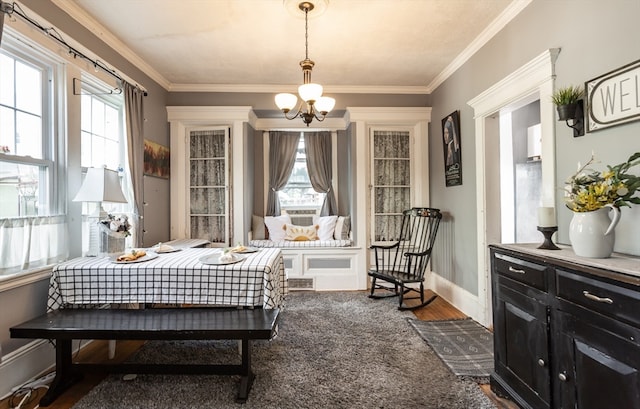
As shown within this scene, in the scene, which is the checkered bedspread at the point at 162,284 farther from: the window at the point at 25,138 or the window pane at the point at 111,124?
the window pane at the point at 111,124

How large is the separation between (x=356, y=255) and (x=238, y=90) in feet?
8.95

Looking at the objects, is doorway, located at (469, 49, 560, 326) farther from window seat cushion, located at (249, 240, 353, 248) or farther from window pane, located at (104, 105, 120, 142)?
window pane, located at (104, 105, 120, 142)

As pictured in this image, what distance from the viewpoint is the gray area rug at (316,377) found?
6.34 feet

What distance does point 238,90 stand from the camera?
4.33 meters

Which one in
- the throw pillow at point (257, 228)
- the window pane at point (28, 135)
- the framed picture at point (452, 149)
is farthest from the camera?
the throw pillow at point (257, 228)

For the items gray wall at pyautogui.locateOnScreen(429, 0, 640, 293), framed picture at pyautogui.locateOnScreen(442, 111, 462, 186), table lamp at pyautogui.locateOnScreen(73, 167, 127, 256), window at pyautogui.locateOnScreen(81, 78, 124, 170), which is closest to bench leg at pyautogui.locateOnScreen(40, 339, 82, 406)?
table lamp at pyautogui.locateOnScreen(73, 167, 127, 256)

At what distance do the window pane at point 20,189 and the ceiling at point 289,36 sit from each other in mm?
1284

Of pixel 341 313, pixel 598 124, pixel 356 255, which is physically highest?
pixel 598 124

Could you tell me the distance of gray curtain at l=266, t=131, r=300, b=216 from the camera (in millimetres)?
4941

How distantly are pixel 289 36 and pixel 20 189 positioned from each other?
2428mm

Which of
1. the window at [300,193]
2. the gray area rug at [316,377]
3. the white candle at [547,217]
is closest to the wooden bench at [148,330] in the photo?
the gray area rug at [316,377]

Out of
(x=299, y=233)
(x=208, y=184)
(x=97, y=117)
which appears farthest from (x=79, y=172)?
(x=299, y=233)

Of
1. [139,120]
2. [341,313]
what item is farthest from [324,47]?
[341,313]

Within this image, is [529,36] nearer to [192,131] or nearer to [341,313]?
[341,313]
